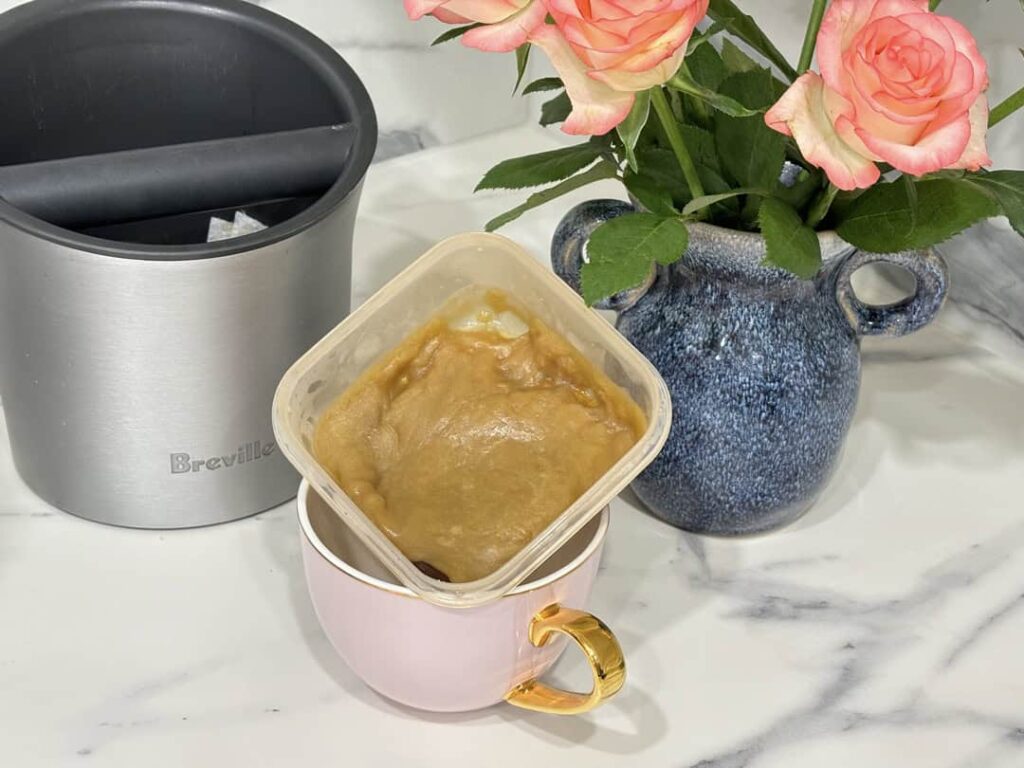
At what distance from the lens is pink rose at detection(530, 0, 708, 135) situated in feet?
1.41

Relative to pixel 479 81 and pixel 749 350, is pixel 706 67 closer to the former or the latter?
pixel 749 350

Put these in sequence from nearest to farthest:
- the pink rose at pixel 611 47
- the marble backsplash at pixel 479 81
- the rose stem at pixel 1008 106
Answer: the pink rose at pixel 611 47, the rose stem at pixel 1008 106, the marble backsplash at pixel 479 81

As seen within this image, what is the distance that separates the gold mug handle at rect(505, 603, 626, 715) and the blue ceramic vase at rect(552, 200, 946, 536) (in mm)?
113

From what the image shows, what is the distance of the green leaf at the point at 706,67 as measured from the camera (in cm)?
58

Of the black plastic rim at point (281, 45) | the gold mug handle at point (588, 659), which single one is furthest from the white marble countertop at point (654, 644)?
the black plastic rim at point (281, 45)

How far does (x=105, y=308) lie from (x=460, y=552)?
0.16 meters

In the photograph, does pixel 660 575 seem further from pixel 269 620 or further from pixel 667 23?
pixel 667 23

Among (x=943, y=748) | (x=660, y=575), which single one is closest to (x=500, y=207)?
(x=660, y=575)

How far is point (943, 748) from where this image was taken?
1.87 feet

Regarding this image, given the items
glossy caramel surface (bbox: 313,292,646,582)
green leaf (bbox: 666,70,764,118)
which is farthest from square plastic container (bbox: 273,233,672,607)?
green leaf (bbox: 666,70,764,118)

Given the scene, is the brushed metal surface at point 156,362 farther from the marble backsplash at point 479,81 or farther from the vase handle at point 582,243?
the marble backsplash at point 479,81

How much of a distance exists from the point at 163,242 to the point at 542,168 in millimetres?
199

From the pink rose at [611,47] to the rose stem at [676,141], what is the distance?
41mm

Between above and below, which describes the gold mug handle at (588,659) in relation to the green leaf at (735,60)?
below
